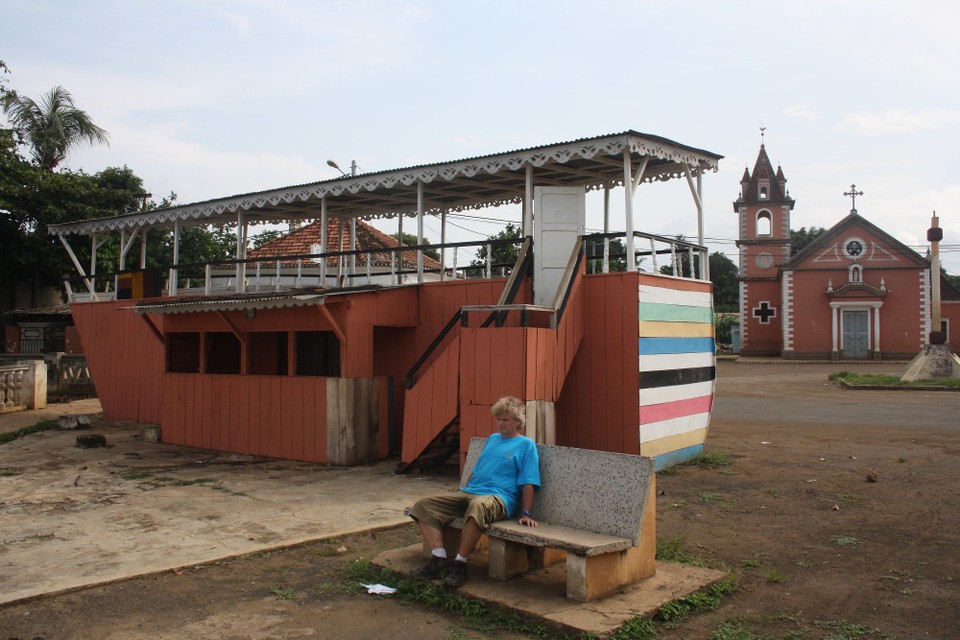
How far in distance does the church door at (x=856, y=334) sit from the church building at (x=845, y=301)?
5 cm

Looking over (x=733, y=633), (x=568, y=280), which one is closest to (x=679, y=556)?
(x=733, y=633)

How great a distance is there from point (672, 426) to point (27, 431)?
38.7 feet

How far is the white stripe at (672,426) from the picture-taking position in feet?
32.2

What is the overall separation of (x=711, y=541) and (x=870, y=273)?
3892cm

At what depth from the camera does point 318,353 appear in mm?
13898

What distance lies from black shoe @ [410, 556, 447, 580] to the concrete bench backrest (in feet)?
2.49

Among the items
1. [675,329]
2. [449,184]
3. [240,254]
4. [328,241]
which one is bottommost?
[675,329]

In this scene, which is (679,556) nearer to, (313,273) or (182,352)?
Result: (182,352)

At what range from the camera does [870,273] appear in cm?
4066

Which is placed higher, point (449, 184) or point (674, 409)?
point (449, 184)

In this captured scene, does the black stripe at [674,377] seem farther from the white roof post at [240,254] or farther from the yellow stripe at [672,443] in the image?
the white roof post at [240,254]

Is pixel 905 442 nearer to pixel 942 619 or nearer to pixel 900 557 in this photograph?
pixel 900 557

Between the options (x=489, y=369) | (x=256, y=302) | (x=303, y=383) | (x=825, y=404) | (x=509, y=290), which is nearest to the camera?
(x=489, y=369)

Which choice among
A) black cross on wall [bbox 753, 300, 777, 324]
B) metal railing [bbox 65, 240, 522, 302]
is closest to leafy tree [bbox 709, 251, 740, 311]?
black cross on wall [bbox 753, 300, 777, 324]
